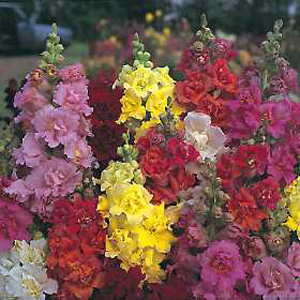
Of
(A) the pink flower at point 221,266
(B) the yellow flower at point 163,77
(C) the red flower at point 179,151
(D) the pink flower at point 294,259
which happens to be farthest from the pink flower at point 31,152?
(D) the pink flower at point 294,259

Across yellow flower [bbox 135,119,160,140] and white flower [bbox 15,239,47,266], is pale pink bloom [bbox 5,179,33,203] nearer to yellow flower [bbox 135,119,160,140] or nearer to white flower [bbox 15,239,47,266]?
white flower [bbox 15,239,47,266]

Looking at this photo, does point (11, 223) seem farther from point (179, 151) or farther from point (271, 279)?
point (271, 279)

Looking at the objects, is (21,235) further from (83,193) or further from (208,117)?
(208,117)

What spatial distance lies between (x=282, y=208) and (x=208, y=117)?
0.45m

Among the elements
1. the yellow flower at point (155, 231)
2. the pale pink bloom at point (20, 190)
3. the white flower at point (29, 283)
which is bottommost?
the white flower at point (29, 283)

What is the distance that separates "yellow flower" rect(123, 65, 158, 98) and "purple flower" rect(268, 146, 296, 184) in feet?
1.94

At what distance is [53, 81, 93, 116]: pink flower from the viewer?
9.98ft

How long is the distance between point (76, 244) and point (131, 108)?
68cm

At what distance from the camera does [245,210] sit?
9.37 feet

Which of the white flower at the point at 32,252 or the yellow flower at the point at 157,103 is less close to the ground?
the yellow flower at the point at 157,103

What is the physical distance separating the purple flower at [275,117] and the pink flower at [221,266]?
55cm

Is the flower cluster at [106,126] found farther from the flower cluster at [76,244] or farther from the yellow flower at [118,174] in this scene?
the flower cluster at [76,244]

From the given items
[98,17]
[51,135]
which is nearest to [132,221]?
[51,135]

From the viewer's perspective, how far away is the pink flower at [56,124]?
2994 mm
